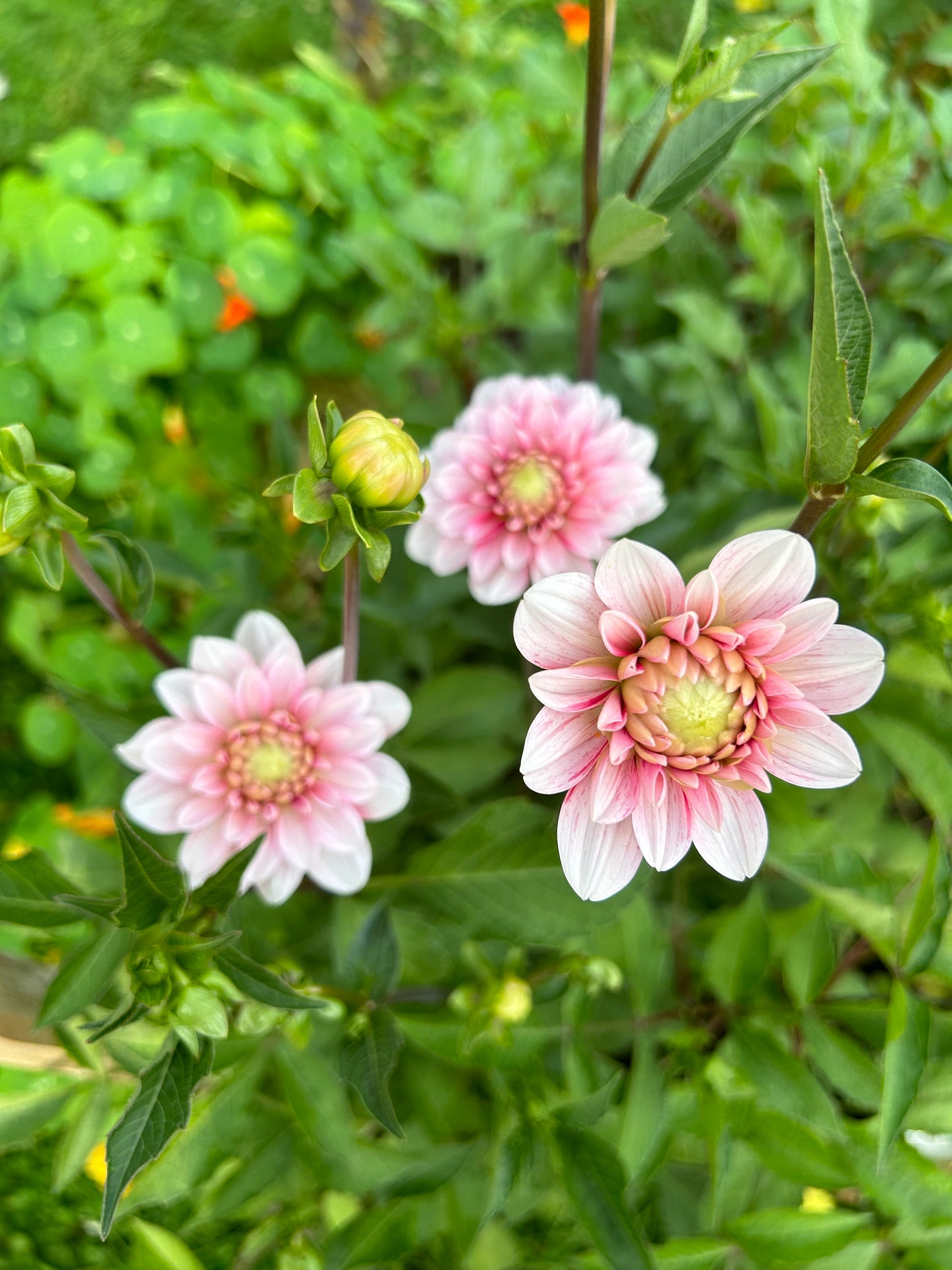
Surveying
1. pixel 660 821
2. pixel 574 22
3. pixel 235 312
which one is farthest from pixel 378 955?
pixel 574 22

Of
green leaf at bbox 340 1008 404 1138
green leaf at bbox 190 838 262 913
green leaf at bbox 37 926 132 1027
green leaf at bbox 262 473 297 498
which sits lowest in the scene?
green leaf at bbox 340 1008 404 1138

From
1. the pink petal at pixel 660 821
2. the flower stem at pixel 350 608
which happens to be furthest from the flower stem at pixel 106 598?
the pink petal at pixel 660 821

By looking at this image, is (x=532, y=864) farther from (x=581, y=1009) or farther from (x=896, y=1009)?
(x=896, y=1009)

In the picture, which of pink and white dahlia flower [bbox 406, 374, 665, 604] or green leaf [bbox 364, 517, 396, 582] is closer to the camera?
green leaf [bbox 364, 517, 396, 582]

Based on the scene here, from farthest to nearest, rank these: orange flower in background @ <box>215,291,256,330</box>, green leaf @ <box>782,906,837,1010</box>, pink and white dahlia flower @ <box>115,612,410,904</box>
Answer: orange flower in background @ <box>215,291,256,330</box> < green leaf @ <box>782,906,837,1010</box> < pink and white dahlia flower @ <box>115,612,410,904</box>

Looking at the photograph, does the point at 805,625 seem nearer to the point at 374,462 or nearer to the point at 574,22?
the point at 374,462

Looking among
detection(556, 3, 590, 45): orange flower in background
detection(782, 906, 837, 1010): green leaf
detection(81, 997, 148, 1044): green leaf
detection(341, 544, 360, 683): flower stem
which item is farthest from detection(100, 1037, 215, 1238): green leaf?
detection(556, 3, 590, 45): orange flower in background

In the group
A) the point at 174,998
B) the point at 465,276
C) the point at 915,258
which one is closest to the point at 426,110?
the point at 465,276

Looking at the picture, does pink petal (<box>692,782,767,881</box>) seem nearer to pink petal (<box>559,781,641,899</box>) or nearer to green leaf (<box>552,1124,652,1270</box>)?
pink petal (<box>559,781,641,899</box>)
